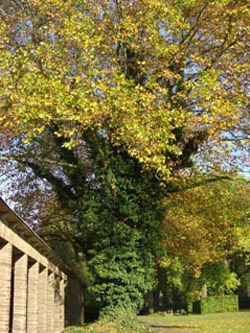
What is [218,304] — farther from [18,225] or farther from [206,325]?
[18,225]

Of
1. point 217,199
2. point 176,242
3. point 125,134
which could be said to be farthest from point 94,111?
point 176,242

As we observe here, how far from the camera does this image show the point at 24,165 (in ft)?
65.9

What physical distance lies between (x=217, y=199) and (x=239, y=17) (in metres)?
10.5

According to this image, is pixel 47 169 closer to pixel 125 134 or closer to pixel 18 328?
pixel 125 134

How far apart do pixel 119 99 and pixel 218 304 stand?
3701 cm

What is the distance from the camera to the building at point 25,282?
9492 mm

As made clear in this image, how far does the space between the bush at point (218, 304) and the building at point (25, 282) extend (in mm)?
29094

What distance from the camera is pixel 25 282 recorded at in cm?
1133

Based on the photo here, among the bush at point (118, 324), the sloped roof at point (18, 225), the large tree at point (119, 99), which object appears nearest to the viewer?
the sloped roof at point (18, 225)

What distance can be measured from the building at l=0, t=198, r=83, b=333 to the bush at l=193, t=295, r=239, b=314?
29094 mm

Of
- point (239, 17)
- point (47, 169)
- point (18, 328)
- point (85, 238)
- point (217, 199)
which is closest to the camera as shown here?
point (18, 328)

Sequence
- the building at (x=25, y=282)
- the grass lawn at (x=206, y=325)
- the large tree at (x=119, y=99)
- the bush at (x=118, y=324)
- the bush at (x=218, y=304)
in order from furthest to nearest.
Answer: the bush at (x=218, y=304), the grass lawn at (x=206, y=325), the bush at (x=118, y=324), the large tree at (x=119, y=99), the building at (x=25, y=282)

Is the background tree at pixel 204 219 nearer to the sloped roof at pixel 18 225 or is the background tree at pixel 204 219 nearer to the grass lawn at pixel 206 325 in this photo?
the grass lawn at pixel 206 325

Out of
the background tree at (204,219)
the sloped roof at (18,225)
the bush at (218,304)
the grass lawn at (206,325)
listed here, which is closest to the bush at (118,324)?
the sloped roof at (18,225)
